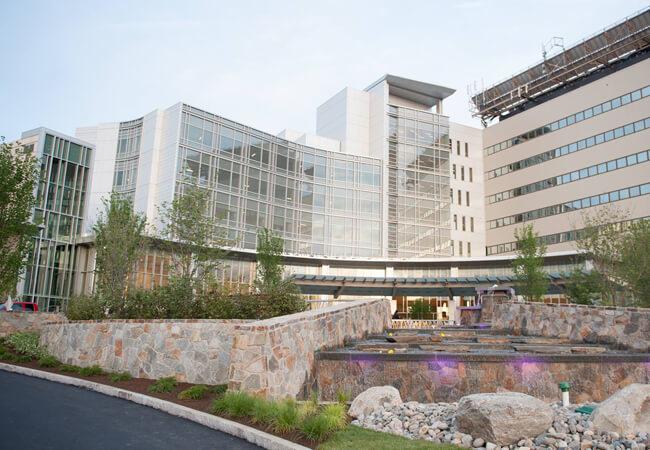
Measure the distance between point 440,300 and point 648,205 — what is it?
24.1 meters

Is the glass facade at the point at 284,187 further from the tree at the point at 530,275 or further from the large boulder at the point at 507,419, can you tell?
the large boulder at the point at 507,419

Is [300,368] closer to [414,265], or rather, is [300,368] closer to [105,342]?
[105,342]

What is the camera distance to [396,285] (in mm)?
61719

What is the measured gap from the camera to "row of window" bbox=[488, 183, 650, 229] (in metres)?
54.2

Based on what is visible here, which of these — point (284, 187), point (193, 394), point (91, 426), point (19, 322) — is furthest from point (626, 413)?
point (284, 187)

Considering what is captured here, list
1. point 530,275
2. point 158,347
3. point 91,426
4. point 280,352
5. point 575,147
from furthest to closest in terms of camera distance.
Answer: point 575,147 < point 530,275 < point 158,347 < point 280,352 < point 91,426

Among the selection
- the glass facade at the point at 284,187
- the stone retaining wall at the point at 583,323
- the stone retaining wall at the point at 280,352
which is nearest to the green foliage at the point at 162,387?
the stone retaining wall at the point at 280,352

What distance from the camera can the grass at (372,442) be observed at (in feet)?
25.7

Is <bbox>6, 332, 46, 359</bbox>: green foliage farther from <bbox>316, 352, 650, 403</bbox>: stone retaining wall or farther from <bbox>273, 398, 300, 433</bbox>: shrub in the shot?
<bbox>273, 398, 300, 433</bbox>: shrub

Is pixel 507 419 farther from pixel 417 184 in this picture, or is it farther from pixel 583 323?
pixel 417 184

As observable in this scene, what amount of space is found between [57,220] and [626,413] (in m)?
51.6

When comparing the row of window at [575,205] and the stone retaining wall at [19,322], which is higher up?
the row of window at [575,205]

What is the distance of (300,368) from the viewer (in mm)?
12289

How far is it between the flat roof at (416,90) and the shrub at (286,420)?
6434 centimetres
